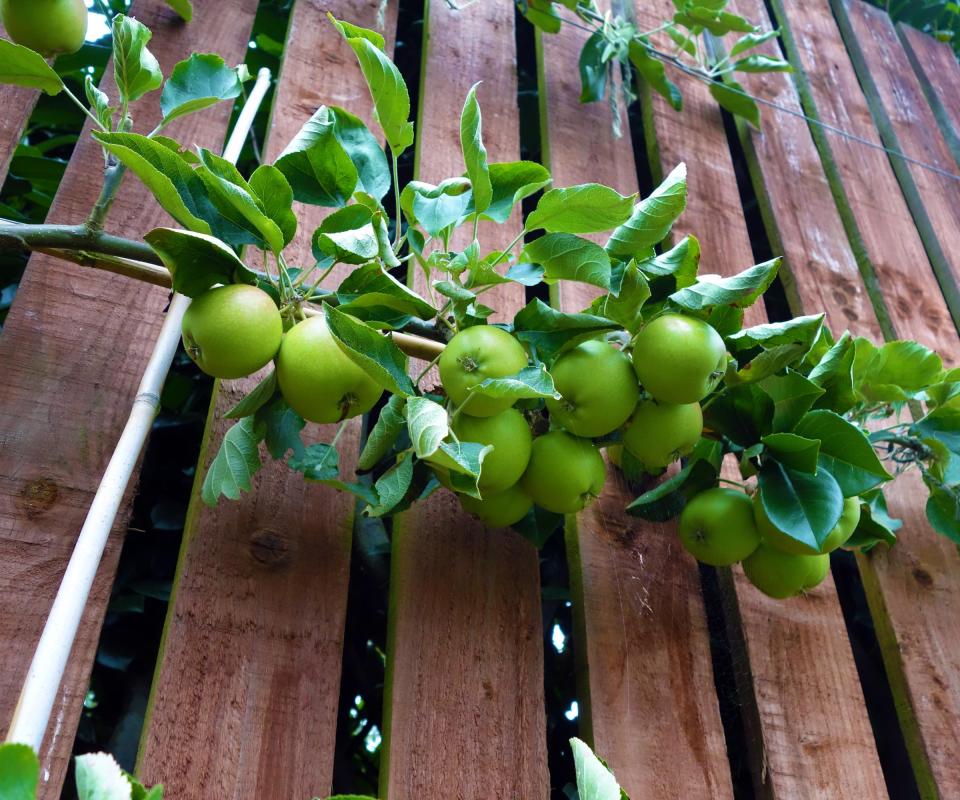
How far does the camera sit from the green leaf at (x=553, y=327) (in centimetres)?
101

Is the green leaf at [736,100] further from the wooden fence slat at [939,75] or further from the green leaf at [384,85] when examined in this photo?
the green leaf at [384,85]

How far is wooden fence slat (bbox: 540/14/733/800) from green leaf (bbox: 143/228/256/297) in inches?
23.0

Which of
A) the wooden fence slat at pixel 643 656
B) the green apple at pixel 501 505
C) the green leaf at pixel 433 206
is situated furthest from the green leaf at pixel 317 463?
the wooden fence slat at pixel 643 656

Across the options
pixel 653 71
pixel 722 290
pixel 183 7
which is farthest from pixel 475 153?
pixel 653 71

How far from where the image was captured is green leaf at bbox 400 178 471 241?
104 centimetres

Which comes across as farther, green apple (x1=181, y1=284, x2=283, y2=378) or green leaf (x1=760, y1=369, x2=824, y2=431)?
green leaf (x1=760, y1=369, x2=824, y2=431)

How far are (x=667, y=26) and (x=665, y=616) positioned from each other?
1.30 meters

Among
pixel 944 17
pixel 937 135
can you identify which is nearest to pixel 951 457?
pixel 937 135

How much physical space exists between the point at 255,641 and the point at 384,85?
2.07ft

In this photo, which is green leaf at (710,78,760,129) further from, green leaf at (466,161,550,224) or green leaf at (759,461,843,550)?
green leaf at (759,461,843,550)

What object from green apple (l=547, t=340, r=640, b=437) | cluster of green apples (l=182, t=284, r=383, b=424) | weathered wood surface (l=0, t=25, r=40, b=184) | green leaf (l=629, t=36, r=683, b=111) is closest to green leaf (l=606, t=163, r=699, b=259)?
green apple (l=547, t=340, r=640, b=437)

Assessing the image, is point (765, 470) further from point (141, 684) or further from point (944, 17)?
point (944, 17)

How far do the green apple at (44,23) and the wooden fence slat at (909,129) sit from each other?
66.7 inches

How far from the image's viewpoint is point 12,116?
1294 millimetres
